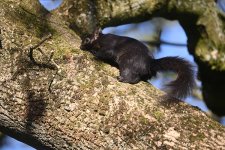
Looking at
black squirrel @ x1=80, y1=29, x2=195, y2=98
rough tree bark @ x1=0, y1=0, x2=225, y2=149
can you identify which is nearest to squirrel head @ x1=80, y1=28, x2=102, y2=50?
black squirrel @ x1=80, y1=29, x2=195, y2=98

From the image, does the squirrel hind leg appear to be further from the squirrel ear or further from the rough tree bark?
the squirrel ear

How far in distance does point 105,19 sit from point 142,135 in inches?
52.8

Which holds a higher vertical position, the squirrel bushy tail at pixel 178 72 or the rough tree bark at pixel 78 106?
the rough tree bark at pixel 78 106

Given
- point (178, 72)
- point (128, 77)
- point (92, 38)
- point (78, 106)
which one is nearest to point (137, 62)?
point (178, 72)

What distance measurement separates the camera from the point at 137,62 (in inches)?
124

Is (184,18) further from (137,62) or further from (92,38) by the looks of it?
(92,38)

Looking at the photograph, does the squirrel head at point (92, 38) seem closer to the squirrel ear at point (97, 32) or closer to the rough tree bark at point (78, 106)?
the squirrel ear at point (97, 32)

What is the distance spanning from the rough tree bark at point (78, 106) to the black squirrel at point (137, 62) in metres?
0.19

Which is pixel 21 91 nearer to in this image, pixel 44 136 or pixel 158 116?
pixel 44 136

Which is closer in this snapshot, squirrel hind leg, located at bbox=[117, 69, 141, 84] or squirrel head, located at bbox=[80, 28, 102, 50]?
squirrel hind leg, located at bbox=[117, 69, 141, 84]

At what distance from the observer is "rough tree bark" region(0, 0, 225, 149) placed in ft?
7.54

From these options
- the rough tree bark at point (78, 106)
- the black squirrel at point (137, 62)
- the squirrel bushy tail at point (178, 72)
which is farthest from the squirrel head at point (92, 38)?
the rough tree bark at point (78, 106)

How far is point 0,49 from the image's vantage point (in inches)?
101

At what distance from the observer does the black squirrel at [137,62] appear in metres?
2.85
